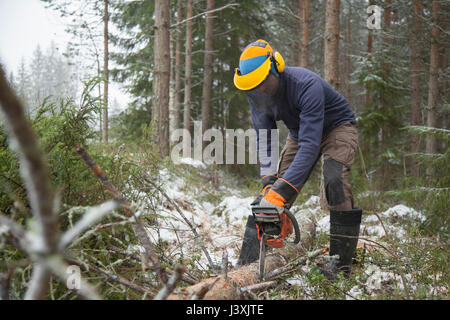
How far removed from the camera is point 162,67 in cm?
643

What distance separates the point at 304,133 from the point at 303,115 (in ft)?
0.54

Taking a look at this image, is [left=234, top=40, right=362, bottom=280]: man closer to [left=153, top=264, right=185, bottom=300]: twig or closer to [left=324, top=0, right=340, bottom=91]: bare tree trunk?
[left=153, top=264, right=185, bottom=300]: twig

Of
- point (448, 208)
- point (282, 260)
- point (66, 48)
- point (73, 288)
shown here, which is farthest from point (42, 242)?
point (66, 48)

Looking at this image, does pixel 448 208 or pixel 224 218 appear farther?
pixel 224 218

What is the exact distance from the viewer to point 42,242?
2.02 feet

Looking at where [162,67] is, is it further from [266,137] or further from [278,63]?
[278,63]

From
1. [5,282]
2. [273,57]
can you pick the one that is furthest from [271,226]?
[5,282]

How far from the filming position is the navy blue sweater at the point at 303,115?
2514mm

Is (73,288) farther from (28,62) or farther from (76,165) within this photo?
(28,62)

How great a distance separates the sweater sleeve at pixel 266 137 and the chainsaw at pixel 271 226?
75 cm

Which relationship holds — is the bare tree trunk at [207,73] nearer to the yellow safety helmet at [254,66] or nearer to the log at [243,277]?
the log at [243,277]

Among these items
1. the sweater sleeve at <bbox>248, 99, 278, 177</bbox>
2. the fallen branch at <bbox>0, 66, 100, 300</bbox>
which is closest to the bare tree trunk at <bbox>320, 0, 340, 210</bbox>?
the sweater sleeve at <bbox>248, 99, 278, 177</bbox>

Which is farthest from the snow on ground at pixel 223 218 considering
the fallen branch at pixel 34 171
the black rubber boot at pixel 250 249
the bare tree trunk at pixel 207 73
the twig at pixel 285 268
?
the bare tree trunk at pixel 207 73
